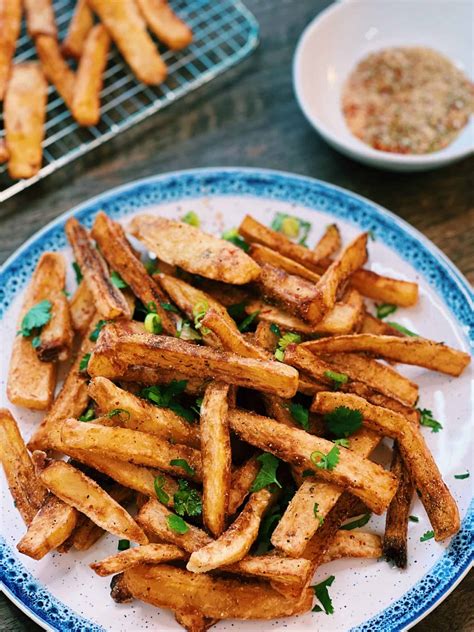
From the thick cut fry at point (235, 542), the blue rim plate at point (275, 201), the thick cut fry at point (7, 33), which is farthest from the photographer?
the thick cut fry at point (7, 33)

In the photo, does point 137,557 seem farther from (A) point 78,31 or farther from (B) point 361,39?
(B) point 361,39

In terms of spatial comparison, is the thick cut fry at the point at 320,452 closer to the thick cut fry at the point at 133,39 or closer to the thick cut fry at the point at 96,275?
the thick cut fry at the point at 96,275

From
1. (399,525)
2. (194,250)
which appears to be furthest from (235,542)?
(194,250)

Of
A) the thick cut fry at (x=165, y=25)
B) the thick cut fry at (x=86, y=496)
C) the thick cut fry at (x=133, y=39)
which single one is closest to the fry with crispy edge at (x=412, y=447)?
the thick cut fry at (x=86, y=496)

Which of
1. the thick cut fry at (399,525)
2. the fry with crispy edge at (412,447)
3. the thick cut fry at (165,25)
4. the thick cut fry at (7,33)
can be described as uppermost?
the thick cut fry at (7,33)

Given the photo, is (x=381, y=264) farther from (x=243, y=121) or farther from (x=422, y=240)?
(x=243, y=121)

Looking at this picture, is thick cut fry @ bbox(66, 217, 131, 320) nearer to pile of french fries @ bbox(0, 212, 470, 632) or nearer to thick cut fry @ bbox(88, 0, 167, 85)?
pile of french fries @ bbox(0, 212, 470, 632)

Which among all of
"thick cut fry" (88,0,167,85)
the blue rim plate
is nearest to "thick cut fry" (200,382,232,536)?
the blue rim plate

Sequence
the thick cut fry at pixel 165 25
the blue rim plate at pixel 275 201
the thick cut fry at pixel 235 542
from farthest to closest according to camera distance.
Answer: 1. the thick cut fry at pixel 165 25
2. the blue rim plate at pixel 275 201
3. the thick cut fry at pixel 235 542
